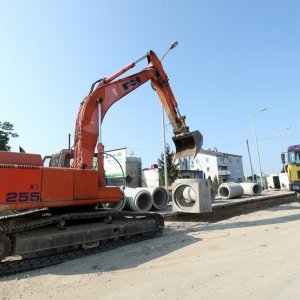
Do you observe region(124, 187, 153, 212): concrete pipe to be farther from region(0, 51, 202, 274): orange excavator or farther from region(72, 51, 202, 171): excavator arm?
Result: region(0, 51, 202, 274): orange excavator

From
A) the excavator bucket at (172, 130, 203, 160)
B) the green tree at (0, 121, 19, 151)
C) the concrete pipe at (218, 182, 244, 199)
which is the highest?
the green tree at (0, 121, 19, 151)

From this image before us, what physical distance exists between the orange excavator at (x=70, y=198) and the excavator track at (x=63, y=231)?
2 centimetres

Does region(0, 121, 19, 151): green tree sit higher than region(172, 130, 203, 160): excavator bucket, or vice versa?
region(0, 121, 19, 151): green tree

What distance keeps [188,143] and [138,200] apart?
13.0 ft

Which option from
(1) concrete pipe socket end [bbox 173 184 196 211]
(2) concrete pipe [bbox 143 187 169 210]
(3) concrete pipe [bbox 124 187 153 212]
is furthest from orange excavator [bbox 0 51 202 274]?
(2) concrete pipe [bbox 143 187 169 210]

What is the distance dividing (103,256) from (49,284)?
1964 millimetres

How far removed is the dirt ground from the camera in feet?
16.9

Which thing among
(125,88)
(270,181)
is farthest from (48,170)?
(270,181)

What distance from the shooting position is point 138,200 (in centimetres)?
1451

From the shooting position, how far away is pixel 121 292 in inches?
208

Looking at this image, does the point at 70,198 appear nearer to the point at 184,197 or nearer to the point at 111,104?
the point at 111,104

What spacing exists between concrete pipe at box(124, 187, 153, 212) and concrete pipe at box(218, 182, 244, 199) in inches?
286

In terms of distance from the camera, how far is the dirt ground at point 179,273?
5.16 meters

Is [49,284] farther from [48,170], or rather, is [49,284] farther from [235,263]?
[235,263]
